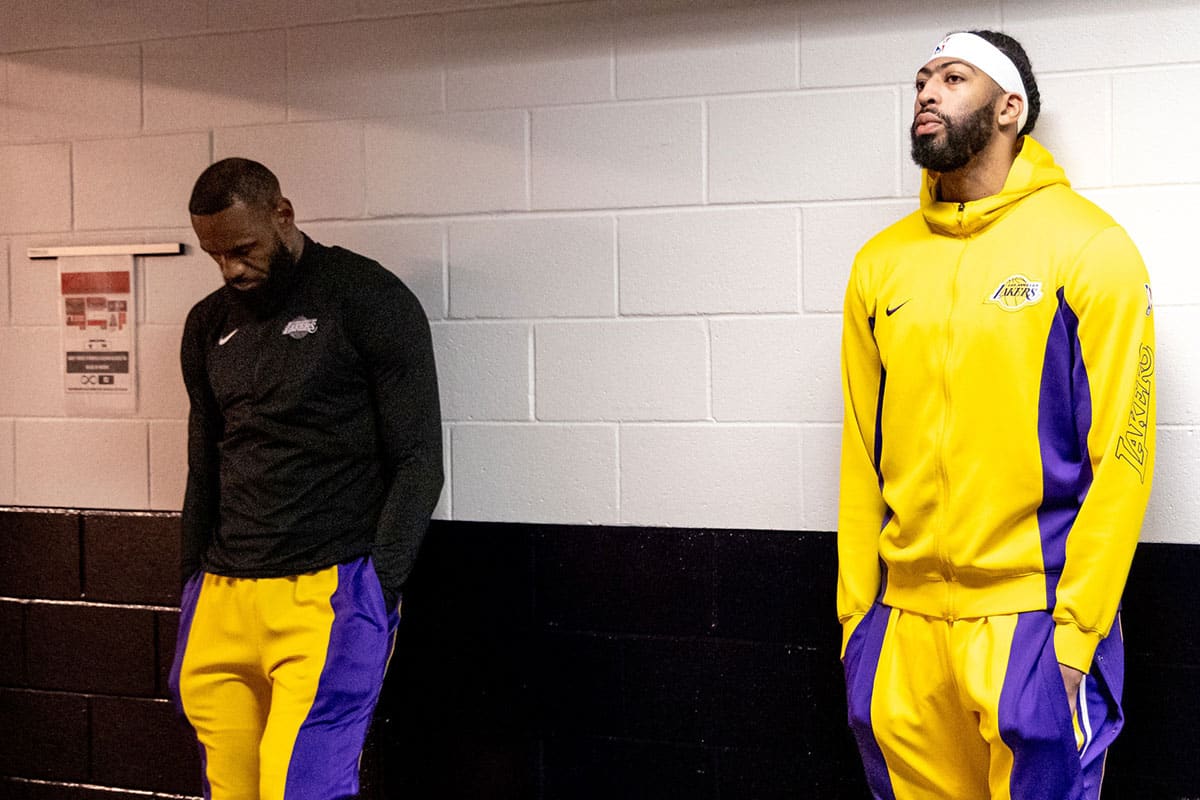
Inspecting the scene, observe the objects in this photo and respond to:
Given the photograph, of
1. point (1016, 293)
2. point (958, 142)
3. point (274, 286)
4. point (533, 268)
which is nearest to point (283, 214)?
point (274, 286)

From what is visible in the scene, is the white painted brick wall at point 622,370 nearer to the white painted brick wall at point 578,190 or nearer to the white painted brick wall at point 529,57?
the white painted brick wall at point 578,190

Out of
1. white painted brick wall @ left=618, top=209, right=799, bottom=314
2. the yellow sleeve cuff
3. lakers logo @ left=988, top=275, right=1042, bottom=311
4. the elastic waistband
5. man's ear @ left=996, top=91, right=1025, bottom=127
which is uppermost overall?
man's ear @ left=996, top=91, right=1025, bottom=127

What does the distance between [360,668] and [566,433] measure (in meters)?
0.71

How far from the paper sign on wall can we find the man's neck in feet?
6.48

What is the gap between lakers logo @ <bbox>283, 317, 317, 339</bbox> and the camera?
2258mm

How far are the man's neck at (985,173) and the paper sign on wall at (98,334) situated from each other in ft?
6.48

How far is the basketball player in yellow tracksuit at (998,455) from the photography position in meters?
1.82

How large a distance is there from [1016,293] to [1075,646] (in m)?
0.57

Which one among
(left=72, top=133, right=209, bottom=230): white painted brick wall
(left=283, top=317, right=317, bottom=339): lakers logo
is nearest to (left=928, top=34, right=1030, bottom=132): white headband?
(left=283, top=317, right=317, bottom=339): lakers logo

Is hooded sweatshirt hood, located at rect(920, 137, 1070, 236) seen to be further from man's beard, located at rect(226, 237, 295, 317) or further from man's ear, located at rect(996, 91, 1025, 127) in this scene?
man's beard, located at rect(226, 237, 295, 317)

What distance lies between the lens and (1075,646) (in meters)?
1.80

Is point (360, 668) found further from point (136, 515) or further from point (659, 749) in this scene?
point (136, 515)

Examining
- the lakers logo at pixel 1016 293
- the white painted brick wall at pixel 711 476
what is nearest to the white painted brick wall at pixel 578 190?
the white painted brick wall at pixel 711 476

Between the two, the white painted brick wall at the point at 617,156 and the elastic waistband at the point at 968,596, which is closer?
the elastic waistband at the point at 968,596
